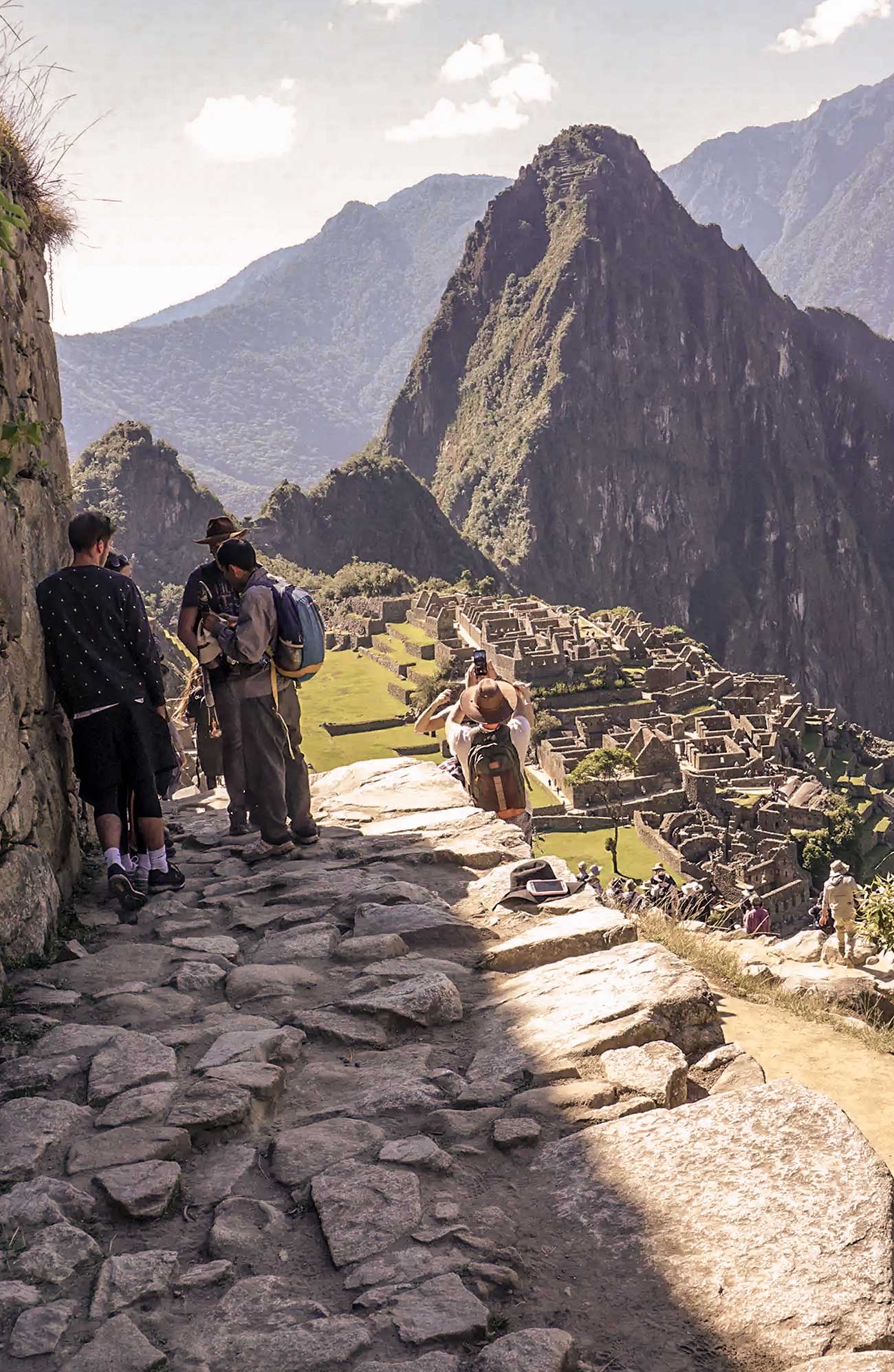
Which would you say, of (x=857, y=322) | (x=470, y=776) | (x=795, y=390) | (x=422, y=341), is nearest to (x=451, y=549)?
(x=422, y=341)

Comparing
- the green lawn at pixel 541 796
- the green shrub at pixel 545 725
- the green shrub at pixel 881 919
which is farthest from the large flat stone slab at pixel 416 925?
the green shrub at pixel 545 725

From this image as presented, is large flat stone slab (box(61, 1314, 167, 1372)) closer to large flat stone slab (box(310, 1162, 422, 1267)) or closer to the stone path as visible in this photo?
the stone path

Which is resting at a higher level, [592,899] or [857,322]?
[857,322]

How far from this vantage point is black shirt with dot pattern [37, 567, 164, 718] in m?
5.30

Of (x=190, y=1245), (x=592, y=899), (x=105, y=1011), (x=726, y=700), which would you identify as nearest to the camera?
(x=190, y=1245)

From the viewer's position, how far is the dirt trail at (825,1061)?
4.04 meters

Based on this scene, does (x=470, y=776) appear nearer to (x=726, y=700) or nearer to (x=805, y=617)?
(x=726, y=700)

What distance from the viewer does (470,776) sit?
23.9 ft

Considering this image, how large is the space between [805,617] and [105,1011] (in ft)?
494

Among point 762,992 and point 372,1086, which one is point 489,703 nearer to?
point 762,992

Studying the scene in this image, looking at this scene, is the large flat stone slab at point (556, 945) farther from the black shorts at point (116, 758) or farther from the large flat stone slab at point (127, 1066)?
the black shorts at point (116, 758)

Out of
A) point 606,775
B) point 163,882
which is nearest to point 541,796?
point 606,775

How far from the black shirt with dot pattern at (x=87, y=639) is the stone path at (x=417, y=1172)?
114cm

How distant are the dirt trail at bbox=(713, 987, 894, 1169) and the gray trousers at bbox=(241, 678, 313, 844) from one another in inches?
93.7
